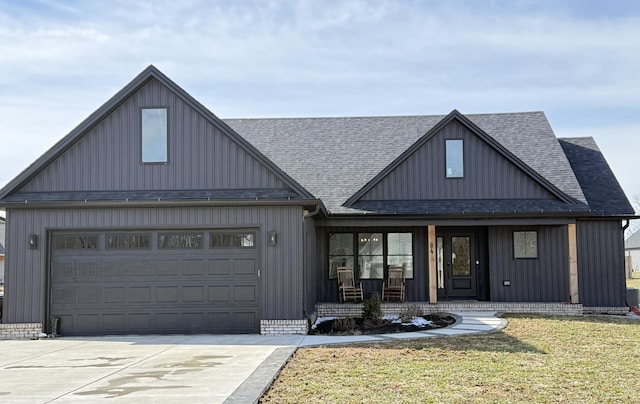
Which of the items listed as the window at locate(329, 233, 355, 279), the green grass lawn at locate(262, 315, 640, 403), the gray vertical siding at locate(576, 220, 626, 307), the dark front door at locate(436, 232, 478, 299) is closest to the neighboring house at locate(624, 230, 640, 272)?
the gray vertical siding at locate(576, 220, 626, 307)

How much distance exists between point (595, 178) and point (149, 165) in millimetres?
12152

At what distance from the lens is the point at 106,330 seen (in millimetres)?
13578

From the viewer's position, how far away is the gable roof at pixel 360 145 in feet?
58.6

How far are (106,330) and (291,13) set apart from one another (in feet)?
23.4

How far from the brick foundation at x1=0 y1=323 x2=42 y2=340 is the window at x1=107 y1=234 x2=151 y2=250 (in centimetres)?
210

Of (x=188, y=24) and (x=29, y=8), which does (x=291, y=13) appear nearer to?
(x=188, y=24)

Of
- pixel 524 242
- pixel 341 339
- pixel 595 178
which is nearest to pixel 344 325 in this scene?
pixel 341 339

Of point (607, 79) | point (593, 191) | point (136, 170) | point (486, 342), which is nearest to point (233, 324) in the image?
point (136, 170)

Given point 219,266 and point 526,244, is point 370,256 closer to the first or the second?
point 526,244

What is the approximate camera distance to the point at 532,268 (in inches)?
682

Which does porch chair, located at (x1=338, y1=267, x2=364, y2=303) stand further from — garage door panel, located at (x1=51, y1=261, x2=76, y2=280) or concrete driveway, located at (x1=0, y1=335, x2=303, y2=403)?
garage door panel, located at (x1=51, y1=261, x2=76, y2=280)

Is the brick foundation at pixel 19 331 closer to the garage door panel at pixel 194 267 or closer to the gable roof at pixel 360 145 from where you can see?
the garage door panel at pixel 194 267

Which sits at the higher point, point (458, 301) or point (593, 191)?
point (593, 191)

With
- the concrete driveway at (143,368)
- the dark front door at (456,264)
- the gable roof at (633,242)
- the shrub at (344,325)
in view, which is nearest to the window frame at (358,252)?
the dark front door at (456,264)
